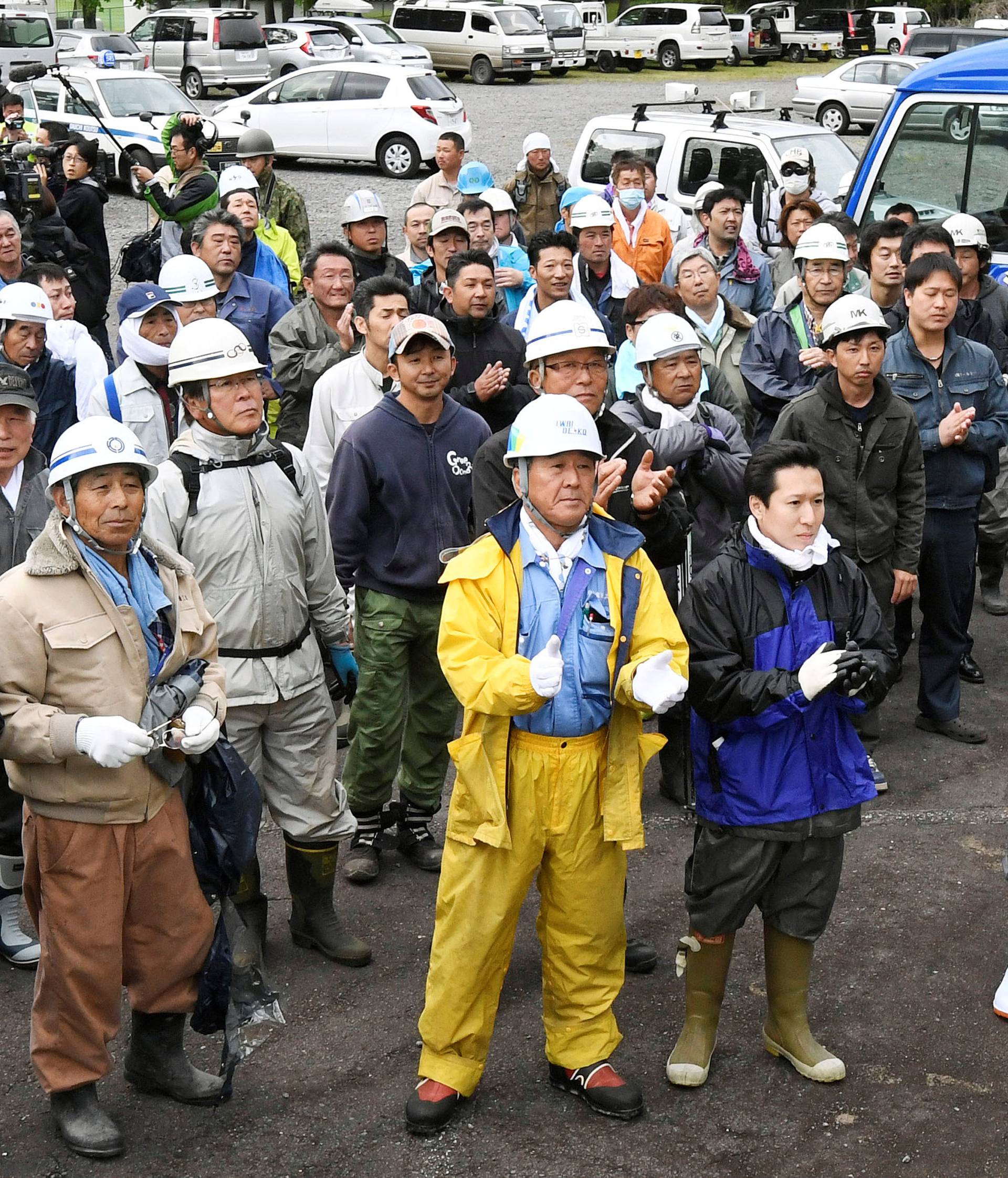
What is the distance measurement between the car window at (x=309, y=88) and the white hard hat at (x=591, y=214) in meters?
16.3

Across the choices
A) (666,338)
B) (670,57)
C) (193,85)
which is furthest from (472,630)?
(670,57)

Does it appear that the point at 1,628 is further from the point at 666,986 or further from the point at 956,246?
the point at 956,246

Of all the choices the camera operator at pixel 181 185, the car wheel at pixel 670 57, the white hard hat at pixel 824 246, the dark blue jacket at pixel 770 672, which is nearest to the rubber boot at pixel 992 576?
the white hard hat at pixel 824 246

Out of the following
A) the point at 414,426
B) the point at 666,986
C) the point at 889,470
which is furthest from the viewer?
the point at 889,470

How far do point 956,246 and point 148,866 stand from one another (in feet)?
19.1

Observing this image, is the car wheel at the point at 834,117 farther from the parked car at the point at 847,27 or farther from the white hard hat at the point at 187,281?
the white hard hat at the point at 187,281

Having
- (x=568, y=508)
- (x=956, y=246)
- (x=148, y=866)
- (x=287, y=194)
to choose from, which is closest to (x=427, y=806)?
(x=148, y=866)

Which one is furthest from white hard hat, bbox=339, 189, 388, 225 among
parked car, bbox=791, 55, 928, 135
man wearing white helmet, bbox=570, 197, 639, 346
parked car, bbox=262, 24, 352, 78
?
parked car, bbox=262, 24, 352, 78

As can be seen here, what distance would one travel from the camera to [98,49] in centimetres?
3186

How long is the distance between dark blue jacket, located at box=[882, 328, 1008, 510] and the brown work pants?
158 inches

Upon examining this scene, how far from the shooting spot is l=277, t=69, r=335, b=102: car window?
24.1 metres

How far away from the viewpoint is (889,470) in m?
6.12

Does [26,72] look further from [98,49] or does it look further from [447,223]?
[447,223]

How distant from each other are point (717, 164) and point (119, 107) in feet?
38.4
